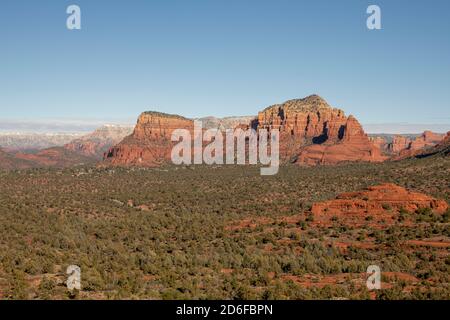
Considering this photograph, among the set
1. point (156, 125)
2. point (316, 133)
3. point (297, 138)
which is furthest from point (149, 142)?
point (316, 133)

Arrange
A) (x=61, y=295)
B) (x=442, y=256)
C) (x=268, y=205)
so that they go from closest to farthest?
(x=61, y=295), (x=442, y=256), (x=268, y=205)

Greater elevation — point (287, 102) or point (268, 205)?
point (287, 102)

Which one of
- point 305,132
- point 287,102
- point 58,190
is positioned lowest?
point 58,190

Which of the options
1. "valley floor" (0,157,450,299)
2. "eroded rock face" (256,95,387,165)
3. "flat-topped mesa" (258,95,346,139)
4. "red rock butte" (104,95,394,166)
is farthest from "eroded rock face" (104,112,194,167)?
"valley floor" (0,157,450,299)

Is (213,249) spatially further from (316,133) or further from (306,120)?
(306,120)

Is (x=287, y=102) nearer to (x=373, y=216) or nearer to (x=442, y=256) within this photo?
(x=373, y=216)

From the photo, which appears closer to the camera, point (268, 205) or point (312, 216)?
point (312, 216)
